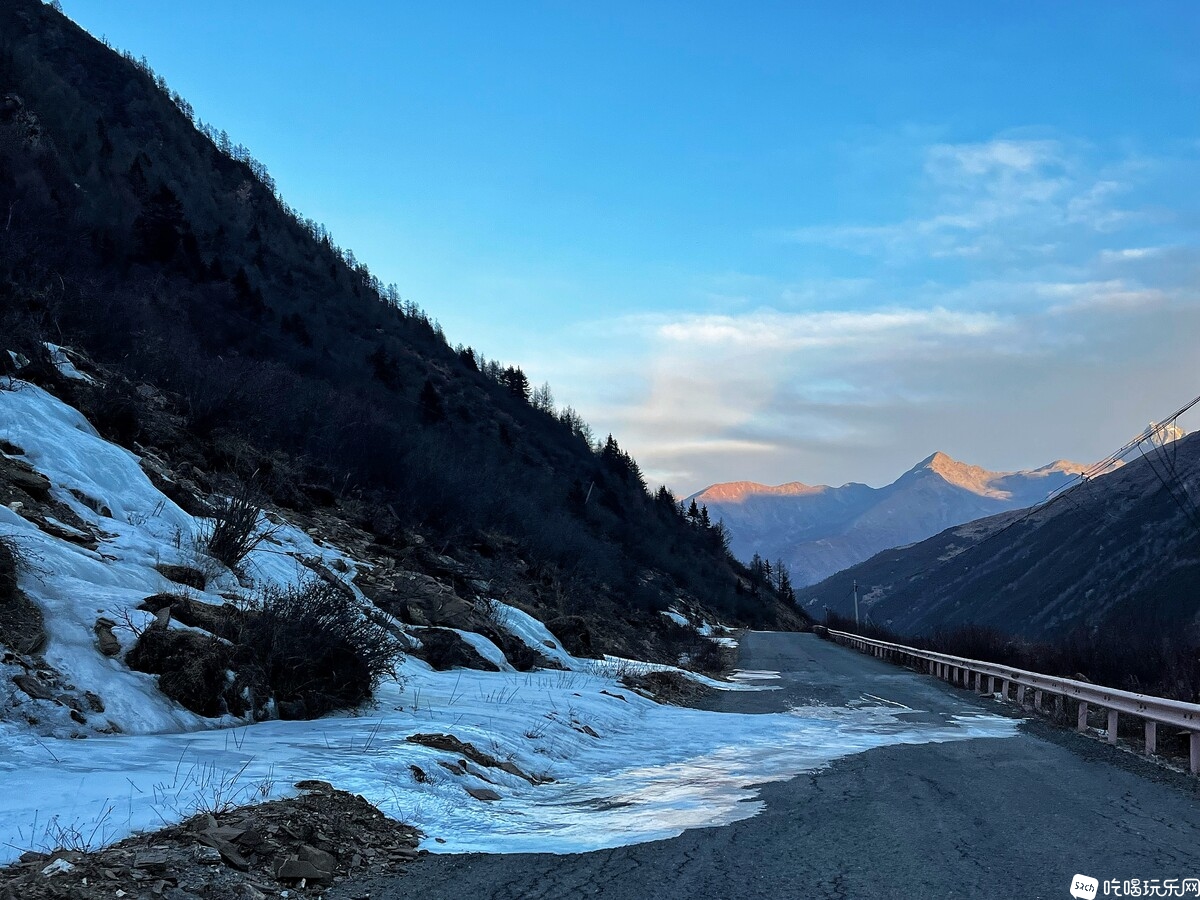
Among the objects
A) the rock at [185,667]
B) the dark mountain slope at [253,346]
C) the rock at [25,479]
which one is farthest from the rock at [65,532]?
the dark mountain slope at [253,346]

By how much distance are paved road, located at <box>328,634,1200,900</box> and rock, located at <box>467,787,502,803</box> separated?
1494 millimetres

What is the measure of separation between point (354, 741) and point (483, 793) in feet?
4.35

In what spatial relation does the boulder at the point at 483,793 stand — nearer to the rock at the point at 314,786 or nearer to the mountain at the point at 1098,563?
the rock at the point at 314,786

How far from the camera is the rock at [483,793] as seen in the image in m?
6.49

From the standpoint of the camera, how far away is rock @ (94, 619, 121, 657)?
23.1 feet

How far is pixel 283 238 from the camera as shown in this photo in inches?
2660

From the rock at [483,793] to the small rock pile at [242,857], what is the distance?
113cm

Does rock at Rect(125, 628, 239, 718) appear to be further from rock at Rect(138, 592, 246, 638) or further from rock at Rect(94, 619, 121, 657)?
rock at Rect(138, 592, 246, 638)

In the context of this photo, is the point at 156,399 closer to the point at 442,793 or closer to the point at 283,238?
the point at 442,793

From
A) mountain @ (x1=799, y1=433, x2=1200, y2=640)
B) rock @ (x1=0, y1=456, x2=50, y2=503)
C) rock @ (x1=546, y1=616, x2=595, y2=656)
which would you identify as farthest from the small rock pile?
mountain @ (x1=799, y1=433, x2=1200, y2=640)

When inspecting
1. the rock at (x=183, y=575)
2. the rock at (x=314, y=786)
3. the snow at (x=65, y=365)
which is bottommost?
the rock at (x=314, y=786)

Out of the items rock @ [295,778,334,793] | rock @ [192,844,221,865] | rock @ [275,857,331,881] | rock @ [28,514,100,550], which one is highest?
rock @ [28,514,100,550]

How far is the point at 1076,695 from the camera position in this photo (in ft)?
39.8

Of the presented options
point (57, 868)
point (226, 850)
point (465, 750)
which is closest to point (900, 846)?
point (465, 750)
